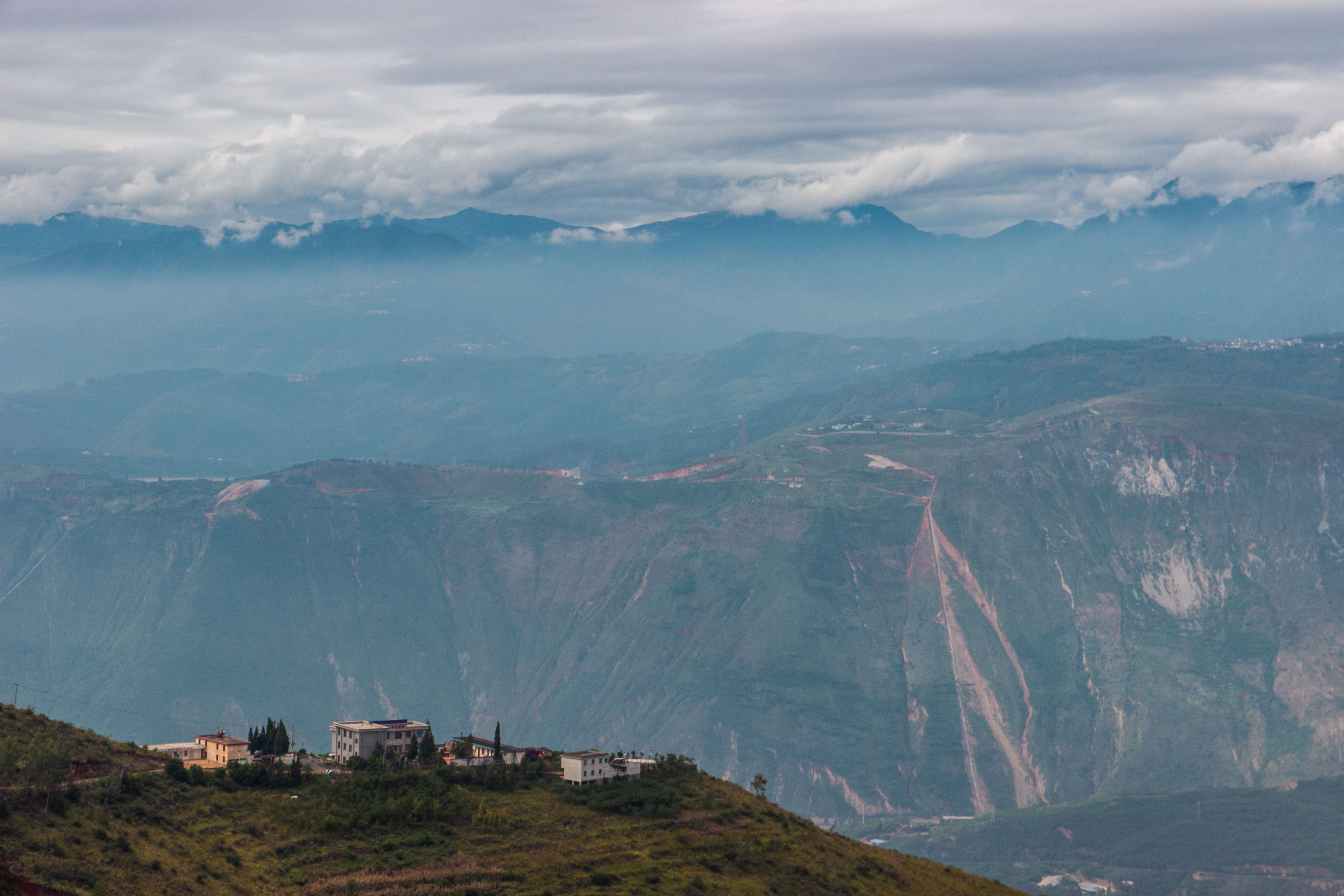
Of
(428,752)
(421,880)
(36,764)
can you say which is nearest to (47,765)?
(36,764)

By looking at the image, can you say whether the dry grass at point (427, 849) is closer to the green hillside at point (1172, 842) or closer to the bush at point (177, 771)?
the bush at point (177, 771)

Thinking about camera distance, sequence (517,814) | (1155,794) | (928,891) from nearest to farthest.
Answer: (517,814), (928,891), (1155,794)

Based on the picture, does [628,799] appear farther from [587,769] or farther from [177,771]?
[177,771]

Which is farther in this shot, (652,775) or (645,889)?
(652,775)

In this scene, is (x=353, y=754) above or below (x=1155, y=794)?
above

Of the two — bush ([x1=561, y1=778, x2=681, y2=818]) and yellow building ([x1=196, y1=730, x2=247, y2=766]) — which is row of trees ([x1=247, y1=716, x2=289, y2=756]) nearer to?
yellow building ([x1=196, y1=730, x2=247, y2=766])

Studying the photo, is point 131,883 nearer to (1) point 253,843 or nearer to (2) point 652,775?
(1) point 253,843

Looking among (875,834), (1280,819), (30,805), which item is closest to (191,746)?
(30,805)
